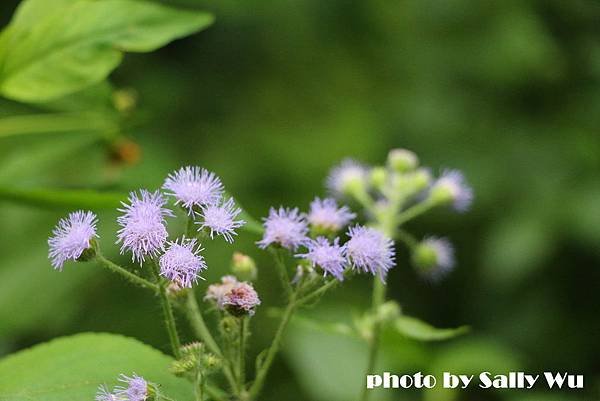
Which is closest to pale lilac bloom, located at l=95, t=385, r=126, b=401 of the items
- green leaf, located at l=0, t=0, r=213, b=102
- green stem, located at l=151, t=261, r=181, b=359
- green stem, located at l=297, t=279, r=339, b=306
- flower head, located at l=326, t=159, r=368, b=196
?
green stem, located at l=151, t=261, r=181, b=359

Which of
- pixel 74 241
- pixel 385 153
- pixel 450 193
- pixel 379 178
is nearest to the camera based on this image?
pixel 74 241

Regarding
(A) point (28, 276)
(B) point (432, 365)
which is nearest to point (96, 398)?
(B) point (432, 365)

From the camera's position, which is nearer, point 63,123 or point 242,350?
point 242,350

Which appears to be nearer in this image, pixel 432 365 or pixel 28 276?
pixel 432 365

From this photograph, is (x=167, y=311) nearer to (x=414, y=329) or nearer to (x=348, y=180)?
(x=414, y=329)

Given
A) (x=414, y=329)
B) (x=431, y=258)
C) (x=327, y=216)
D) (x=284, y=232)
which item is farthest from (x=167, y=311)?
(x=431, y=258)

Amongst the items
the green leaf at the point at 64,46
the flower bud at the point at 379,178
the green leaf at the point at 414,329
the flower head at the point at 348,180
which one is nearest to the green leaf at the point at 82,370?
the green leaf at the point at 64,46

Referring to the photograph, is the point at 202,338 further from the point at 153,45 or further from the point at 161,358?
the point at 153,45
